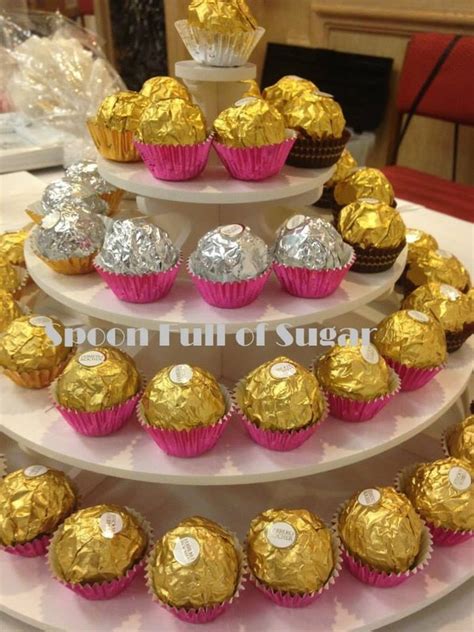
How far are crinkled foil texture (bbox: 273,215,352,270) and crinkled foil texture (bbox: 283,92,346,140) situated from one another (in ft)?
0.57

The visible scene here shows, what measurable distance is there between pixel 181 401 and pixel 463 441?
501mm

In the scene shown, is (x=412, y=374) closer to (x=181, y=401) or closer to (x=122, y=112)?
(x=181, y=401)

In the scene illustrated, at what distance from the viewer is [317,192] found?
1.15 m

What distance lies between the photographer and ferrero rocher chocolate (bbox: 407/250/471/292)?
1.29m

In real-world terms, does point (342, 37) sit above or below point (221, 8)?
below

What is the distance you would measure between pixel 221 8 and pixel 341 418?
0.66m

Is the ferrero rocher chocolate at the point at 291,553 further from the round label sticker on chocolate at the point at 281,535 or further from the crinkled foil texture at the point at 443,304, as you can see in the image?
the crinkled foil texture at the point at 443,304

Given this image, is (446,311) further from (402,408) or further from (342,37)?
(342,37)

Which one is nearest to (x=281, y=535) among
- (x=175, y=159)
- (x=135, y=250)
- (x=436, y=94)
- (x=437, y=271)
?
(x=135, y=250)

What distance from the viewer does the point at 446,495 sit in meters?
0.97

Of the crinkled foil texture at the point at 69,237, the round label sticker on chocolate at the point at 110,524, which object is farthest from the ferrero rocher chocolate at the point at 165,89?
the round label sticker on chocolate at the point at 110,524

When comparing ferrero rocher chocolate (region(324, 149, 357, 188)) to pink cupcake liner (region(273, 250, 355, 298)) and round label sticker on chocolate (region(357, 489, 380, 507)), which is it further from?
round label sticker on chocolate (region(357, 489, 380, 507))

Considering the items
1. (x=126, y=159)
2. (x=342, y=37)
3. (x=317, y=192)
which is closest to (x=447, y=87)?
(x=342, y=37)

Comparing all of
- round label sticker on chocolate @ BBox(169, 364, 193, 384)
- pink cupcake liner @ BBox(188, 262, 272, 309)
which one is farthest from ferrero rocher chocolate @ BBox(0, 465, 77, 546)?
pink cupcake liner @ BBox(188, 262, 272, 309)
